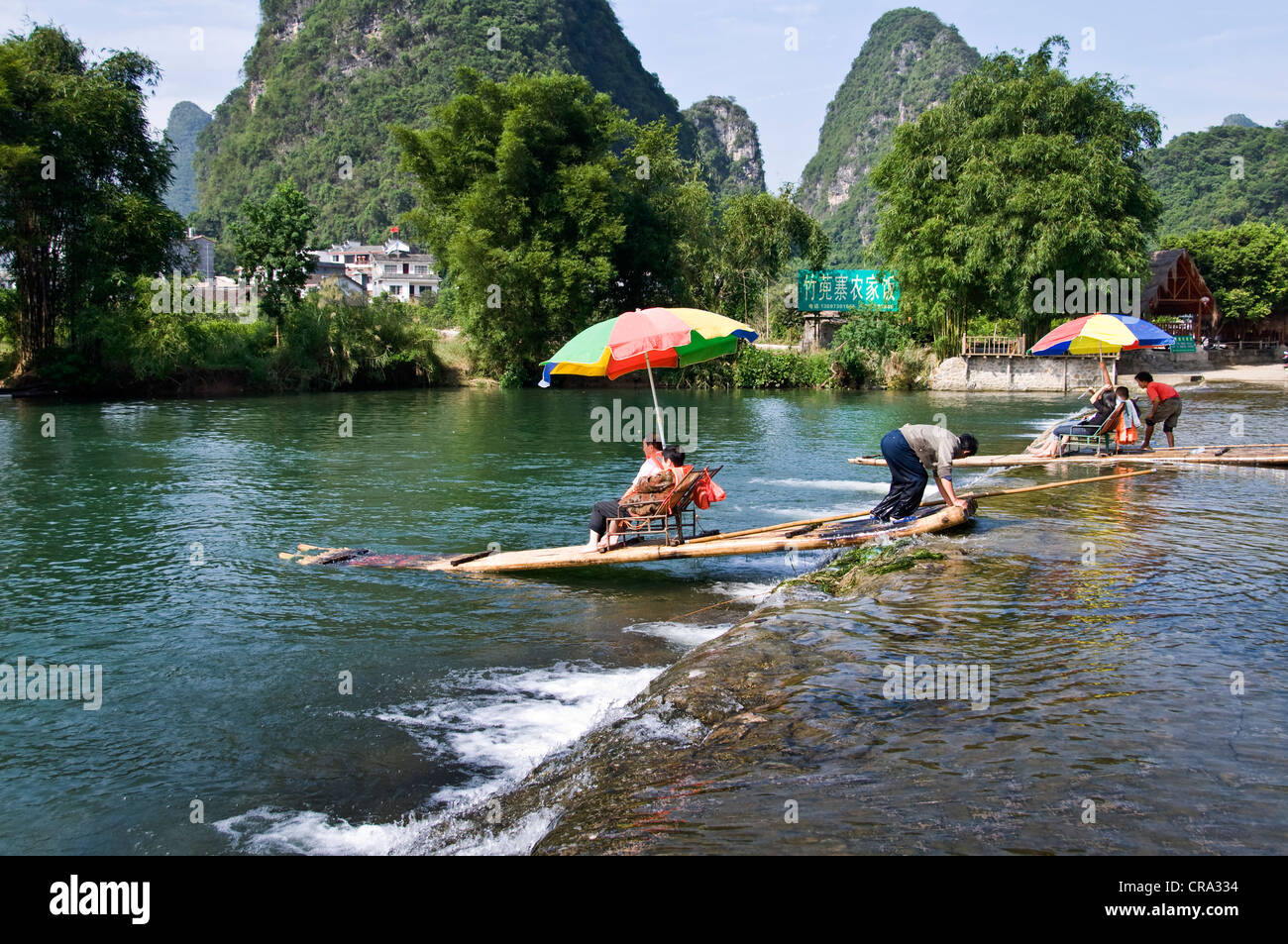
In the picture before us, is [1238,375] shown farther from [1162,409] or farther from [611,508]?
[611,508]

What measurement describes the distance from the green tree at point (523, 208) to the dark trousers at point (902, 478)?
3721cm

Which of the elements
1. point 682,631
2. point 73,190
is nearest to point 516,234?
point 73,190

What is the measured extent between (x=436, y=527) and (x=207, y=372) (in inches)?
1256

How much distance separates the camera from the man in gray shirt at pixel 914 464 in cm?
1141

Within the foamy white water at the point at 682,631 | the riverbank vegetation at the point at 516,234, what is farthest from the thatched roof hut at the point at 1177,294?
the foamy white water at the point at 682,631

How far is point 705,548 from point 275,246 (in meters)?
43.6

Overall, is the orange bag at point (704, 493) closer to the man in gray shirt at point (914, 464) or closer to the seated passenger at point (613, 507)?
the seated passenger at point (613, 507)

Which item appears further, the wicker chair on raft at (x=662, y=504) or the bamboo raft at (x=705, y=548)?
the wicker chair on raft at (x=662, y=504)

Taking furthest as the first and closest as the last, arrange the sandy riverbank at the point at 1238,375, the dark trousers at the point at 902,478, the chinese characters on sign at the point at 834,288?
the chinese characters on sign at the point at 834,288 → the sandy riverbank at the point at 1238,375 → the dark trousers at the point at 902,478

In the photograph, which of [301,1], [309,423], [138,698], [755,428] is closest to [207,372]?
[309,423]

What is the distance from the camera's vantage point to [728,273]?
6412 cm

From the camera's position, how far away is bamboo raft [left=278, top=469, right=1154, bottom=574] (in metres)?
10.9

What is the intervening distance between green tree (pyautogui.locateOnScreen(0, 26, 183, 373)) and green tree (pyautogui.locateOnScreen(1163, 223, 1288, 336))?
208 ft
